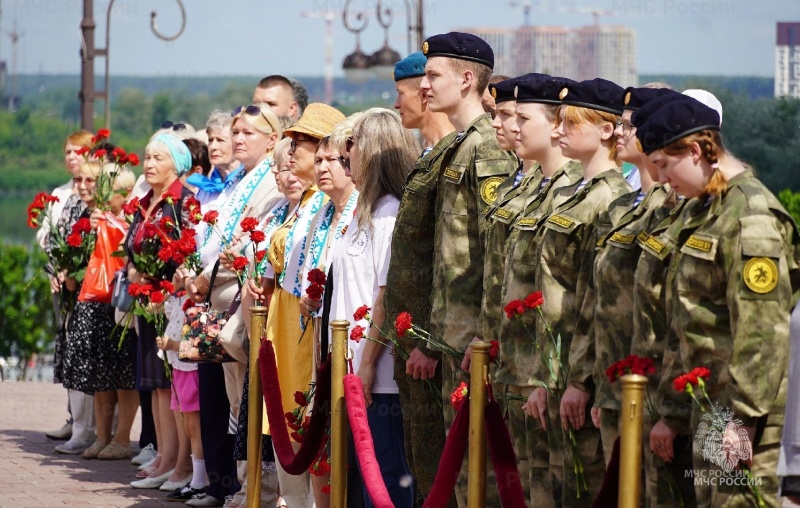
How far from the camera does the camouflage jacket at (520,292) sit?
16.7 ft

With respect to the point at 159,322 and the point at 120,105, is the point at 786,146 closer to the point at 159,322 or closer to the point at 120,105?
the point at 159,322

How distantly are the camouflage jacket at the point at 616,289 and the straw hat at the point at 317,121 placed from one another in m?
2.86

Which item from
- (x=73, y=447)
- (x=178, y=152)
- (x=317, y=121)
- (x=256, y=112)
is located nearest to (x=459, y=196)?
(x=317, y=121)

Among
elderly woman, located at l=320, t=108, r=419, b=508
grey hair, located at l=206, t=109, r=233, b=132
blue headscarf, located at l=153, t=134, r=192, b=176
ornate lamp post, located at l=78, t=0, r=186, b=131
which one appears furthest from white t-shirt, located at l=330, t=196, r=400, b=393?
ornate lamp post, located at l=78, t=0, r=186, b=131

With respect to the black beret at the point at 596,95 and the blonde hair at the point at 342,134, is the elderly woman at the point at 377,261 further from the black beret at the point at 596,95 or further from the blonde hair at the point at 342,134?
the black beret at the point at 596,95

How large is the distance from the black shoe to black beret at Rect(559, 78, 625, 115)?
13.8 ft

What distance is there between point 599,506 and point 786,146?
14053 mm

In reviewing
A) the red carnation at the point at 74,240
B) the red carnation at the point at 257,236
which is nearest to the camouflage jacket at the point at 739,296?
the red carnation at the point at 257,236

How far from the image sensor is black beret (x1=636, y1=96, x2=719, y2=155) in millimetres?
4148

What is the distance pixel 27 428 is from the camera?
40.0 ft

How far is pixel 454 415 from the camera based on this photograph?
5.69 m

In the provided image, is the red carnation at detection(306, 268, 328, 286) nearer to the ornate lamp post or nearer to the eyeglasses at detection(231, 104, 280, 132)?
the eyeglasses at detection(231, 104, 280, 132)

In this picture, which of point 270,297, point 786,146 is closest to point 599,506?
point 270,297

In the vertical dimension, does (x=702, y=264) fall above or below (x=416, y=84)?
below
